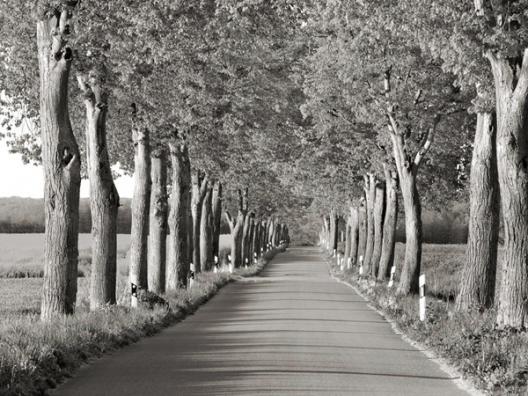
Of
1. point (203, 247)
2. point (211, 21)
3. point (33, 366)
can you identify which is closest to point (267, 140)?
point (203, 247)

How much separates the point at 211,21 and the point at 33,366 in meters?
8.23

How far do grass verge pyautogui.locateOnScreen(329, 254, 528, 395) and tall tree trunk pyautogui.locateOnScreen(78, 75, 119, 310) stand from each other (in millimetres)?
6355

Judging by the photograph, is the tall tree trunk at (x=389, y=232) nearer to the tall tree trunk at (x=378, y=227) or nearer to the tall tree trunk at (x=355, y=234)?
the tall tree trunk at (x=378, y=227)

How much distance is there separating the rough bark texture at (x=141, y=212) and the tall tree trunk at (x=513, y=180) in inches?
431

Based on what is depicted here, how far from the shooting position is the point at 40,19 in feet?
55.6

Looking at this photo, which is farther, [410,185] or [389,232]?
[389,232]

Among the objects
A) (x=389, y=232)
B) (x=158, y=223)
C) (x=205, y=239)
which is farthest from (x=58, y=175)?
(x=205, y=239)

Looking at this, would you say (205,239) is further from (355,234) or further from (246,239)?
(246,239)

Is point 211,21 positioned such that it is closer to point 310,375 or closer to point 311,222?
point 310,375

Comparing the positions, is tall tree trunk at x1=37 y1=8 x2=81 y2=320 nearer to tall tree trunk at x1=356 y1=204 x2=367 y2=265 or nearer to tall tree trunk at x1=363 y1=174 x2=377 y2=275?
tall tree trunk at x1=363 y1=174 x2=377 y2=275

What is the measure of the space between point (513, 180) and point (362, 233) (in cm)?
4090

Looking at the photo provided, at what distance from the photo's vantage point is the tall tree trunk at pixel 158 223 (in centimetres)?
2789

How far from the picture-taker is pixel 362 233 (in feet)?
187

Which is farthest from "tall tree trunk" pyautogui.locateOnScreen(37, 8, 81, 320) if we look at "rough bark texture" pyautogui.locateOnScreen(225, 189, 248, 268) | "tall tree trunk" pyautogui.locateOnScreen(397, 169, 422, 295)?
"rough bark texture" pyautogui.locateOnScreen(225, 189, 248, 268)
